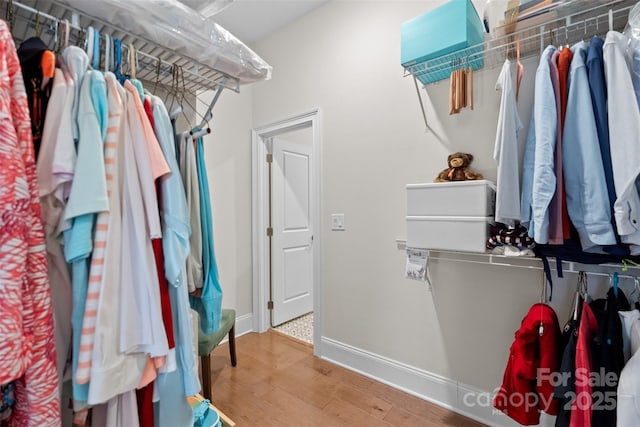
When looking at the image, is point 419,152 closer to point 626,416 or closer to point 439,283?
point 439,283

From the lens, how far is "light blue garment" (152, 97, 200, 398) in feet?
2.87

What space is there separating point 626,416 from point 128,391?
62.3 inches

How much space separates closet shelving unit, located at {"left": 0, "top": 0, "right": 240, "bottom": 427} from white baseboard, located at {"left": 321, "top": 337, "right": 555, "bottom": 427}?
1097 mm

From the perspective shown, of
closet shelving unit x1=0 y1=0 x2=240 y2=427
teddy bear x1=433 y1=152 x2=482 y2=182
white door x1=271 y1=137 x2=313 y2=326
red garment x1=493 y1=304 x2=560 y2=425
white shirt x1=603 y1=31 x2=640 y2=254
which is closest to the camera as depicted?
closet shelving unit x1=0 y1=0 x2=240 y2=427

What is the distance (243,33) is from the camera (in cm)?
276

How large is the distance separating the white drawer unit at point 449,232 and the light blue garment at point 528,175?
22cm

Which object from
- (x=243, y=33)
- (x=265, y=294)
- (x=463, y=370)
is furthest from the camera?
(x=265, y=294)

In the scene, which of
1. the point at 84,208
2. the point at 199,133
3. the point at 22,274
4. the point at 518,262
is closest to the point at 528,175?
the point at 518,262

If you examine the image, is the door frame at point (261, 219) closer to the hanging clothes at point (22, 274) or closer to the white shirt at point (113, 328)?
the white shirt at point (113, 328)

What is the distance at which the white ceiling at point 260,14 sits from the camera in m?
2.39

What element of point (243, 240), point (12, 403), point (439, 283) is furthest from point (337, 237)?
point (12, 403)

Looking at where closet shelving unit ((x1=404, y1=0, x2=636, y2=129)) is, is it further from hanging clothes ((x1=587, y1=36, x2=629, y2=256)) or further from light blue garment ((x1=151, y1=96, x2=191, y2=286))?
light blue garment ((x1=151, y1=96, x2=191, y2=286))

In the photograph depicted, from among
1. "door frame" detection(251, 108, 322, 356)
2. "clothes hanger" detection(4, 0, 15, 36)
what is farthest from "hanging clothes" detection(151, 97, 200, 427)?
"door frame" detection(251, 108, 322, 356)

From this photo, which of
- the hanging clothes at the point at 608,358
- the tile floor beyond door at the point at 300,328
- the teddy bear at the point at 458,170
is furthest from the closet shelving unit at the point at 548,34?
the tile floor beyond door at the point at 300,328
